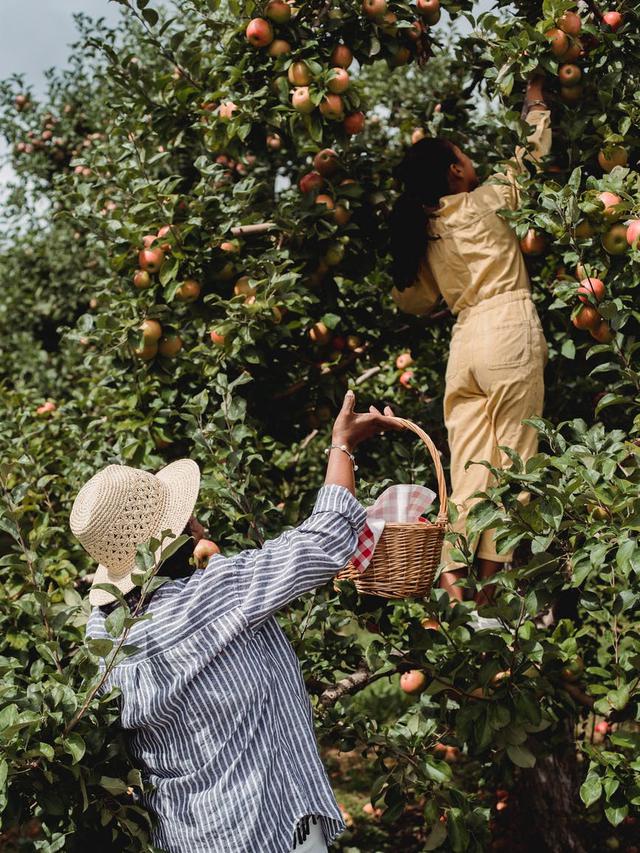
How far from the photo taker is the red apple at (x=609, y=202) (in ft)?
7.56

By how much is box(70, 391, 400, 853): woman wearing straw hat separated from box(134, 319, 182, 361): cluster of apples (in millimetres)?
1219

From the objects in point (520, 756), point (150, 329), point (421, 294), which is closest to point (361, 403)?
point (421, 294)

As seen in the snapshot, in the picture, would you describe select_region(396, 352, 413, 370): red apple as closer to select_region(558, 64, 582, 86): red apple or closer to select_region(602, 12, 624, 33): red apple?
select_region(558, 64, 582, 86): red apple

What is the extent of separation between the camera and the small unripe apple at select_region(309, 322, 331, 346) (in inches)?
124

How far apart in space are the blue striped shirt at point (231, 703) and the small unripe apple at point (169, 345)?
1.39 meters

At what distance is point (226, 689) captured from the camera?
5.06 feet

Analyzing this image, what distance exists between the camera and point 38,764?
152 centimetres

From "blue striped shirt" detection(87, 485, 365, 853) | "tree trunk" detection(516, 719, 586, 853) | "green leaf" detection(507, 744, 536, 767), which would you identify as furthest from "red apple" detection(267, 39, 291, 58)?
"tree trunk" detection(516, 719, 586, 853)

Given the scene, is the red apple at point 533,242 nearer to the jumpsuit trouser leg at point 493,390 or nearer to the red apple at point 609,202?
the jumpsuit trouser leg at point 493,390

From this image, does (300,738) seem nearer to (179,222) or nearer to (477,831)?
(477,831)

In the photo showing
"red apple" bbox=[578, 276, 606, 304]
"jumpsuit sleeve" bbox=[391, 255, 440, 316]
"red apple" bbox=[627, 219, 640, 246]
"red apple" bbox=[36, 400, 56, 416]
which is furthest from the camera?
"red apple" bbox=[36, 400, 56, 416]

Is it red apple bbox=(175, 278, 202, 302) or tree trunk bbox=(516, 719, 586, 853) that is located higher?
red apple bbox=(175, 278, 202, 302)

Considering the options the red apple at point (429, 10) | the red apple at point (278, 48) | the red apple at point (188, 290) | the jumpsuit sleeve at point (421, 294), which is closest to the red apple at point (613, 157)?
the jumpsuit sleeve at point (421, 294)

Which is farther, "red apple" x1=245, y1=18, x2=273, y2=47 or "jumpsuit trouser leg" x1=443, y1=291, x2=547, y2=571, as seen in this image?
"red apple" x1=245, y1=18, x2=273, y2=47
